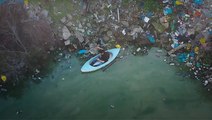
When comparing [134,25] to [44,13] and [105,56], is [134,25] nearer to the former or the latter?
[105,56]

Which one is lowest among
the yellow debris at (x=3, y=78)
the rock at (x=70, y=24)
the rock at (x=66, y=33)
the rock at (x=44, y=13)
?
the yellow debris at (x=3, y=78)

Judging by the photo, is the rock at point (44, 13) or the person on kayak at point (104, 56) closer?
the person on kayak at point (104, 56)

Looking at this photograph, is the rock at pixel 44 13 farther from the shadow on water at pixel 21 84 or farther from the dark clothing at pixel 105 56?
the dark clothing at pixel 105 56

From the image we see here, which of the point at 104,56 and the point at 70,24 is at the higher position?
the point at 70,24

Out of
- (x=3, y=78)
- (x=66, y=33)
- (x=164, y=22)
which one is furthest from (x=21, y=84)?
(x=164, y=22)

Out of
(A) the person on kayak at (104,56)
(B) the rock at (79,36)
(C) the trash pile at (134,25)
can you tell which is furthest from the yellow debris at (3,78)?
(A) the person on kayak at (104,56)

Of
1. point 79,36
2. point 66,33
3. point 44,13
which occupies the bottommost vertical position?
point 79,36

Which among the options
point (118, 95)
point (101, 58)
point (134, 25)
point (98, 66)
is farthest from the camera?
point (134, 25)

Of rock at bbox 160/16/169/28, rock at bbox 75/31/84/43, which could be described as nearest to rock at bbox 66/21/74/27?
rock at bbox 75/31/84/43

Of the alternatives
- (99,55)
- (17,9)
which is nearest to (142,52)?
(99,55)
